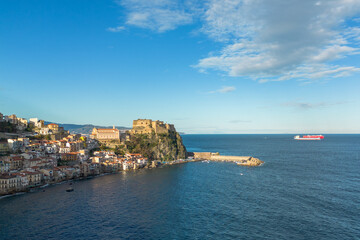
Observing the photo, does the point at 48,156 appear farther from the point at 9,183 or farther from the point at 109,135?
the point at 109,135

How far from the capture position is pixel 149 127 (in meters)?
145

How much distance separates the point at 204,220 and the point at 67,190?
40947 mm

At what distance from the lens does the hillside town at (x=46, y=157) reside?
6893cm

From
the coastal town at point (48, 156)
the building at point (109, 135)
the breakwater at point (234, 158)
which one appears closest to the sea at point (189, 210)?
the coastal town at point (48, 156)

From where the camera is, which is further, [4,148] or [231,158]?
[231,158]

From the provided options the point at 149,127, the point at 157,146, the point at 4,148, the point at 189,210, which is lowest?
the point at 189,210

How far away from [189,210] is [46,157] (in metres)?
66.5

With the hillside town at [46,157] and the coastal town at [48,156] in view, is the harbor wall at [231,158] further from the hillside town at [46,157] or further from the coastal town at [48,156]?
the hillside town at [46,157]

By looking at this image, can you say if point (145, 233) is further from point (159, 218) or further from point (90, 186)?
point (90, 186)

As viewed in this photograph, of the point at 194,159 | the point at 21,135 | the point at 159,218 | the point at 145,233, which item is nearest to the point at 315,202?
the point at 159,218

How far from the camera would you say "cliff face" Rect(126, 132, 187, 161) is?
410 feet

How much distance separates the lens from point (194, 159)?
137 m

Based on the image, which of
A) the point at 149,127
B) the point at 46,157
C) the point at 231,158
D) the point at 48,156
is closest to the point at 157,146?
the point at 149,127

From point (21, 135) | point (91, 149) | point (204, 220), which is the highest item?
point (21, 135)
